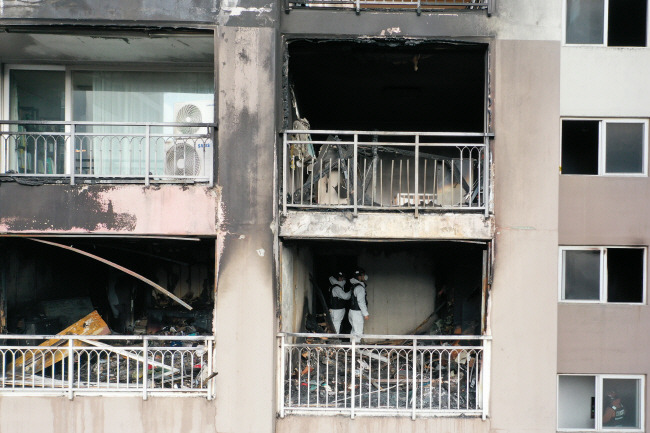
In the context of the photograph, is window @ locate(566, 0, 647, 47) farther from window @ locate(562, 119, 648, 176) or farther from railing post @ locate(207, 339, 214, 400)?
railing post @ locate(207, 339, 214, 400)

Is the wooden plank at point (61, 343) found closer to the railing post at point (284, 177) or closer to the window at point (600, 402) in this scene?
the railing post at point (284, 177)

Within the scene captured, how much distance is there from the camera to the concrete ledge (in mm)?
6934

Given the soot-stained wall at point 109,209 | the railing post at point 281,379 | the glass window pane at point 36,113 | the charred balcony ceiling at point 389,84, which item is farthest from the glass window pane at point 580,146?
the glass window pane at point 36,113

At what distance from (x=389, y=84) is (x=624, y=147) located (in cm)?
436

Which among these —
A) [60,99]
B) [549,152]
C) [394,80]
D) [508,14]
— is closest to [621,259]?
[549,152]

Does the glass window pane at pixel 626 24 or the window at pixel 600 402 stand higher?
the glass window pane at pixel 626 24

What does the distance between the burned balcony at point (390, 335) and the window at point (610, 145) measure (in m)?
2.33

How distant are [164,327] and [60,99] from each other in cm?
533

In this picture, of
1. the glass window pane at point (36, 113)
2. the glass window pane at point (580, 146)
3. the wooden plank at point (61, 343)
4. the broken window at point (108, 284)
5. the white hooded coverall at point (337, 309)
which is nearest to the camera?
the glass window pane at point (580, 146)

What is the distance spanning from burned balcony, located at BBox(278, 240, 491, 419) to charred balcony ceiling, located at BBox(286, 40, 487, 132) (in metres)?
3.16

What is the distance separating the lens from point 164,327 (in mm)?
10602

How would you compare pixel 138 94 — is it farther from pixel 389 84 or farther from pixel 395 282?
pixel 395 282

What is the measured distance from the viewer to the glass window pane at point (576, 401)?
754cm

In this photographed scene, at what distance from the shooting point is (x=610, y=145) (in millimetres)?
7570
